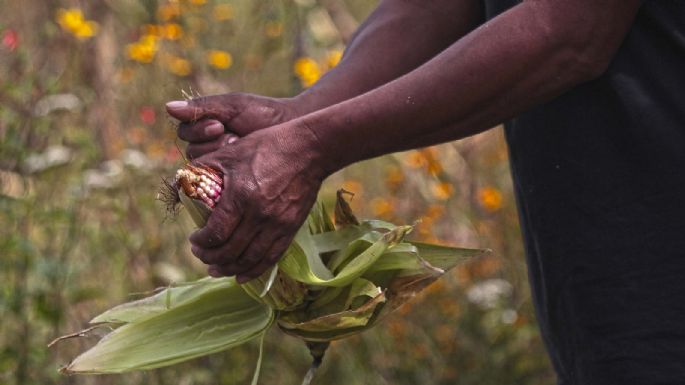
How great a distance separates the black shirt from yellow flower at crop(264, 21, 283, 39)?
2.45 meters

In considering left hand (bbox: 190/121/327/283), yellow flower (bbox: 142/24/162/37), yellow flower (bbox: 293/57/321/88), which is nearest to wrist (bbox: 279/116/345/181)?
left hand (bbox: 190/121/327/283)

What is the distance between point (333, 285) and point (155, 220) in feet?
6.29

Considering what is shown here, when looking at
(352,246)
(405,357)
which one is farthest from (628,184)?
(405,357)

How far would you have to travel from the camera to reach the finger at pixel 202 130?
1955 mm

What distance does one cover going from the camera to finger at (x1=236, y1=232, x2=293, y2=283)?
71.9 inches

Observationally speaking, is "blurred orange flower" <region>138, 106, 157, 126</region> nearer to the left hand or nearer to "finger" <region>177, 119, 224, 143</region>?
"finger" <region>177, 119, 224, 143</region>

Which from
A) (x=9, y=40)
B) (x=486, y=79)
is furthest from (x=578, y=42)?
(x=9, y=40)

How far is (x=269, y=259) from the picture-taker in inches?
72.3

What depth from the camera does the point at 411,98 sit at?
1757mm

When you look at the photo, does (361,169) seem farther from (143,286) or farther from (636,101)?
(636,101)

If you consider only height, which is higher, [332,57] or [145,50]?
[145,50]

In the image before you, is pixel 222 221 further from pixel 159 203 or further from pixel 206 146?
pixel 159 203

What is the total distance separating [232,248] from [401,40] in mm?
712

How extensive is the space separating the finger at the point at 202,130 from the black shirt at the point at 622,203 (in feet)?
1.72
